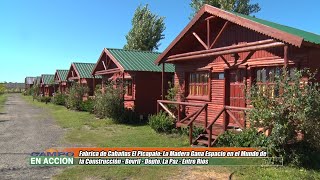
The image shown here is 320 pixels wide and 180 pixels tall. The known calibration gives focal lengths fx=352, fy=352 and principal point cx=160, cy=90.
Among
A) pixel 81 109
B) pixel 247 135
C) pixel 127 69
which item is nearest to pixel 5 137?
pixel 127 69

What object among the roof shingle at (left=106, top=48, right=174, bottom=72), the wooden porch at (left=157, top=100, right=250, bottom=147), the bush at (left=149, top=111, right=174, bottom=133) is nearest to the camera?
the wooden porch at (left=157, top=100, right=250, bottom=147)

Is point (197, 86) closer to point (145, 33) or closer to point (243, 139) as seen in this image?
point (243, 139)

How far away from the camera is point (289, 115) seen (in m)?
8.09

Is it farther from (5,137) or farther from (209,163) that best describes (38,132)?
(209,163)

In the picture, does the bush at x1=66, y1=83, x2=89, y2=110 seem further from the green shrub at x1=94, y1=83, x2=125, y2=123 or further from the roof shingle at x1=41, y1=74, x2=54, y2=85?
the roof shingle at x1=41, y1=74, x2=54, y2=85

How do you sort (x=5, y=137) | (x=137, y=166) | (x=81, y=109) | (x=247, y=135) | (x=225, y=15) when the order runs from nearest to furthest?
(x=137, y=166) < (x=247, y=135) < (x=225, y=15) < (x=5, y=137) < (x=81, y=109)

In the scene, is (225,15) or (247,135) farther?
(225,15)

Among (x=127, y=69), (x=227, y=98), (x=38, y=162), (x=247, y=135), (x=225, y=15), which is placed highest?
(x=225, y=15)

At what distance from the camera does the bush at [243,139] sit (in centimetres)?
934

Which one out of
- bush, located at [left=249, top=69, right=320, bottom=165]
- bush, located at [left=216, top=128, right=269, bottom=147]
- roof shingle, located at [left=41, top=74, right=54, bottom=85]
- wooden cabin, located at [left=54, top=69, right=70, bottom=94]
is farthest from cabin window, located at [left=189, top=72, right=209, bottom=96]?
roof shingle, located at [left=41, top=74, right=54, bottom=85]

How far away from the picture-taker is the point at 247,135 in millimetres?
10539

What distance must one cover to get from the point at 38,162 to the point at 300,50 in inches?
329

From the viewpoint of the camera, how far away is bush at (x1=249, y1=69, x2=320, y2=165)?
7875 millimetres

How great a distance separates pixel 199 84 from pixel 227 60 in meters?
2.37
